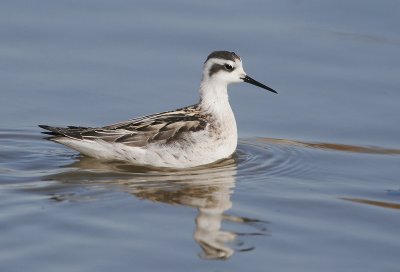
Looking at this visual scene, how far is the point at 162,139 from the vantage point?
1410cm

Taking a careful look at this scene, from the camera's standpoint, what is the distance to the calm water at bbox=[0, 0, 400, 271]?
411 inches

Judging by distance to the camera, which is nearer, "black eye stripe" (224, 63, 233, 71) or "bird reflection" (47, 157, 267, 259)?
"bird reflection" (47, 157, 267, 259)

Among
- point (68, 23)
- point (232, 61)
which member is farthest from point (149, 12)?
point (232, 61)

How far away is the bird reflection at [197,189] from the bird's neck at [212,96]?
0.83 m

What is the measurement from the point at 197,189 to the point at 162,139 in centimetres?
161

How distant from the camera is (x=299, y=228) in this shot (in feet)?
36.3

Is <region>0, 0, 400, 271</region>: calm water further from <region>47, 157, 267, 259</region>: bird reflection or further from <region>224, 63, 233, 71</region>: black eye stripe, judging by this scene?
<region>224, 63, 233, 71</region>: black eye stripe

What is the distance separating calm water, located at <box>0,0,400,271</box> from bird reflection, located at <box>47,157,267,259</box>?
2 centimetres

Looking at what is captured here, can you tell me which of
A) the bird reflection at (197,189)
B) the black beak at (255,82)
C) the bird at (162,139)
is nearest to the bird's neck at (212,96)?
the bird at (162,139)

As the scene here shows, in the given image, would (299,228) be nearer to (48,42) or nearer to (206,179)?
(206,179)

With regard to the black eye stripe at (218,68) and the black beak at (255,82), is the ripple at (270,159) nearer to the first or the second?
the black beak at (255,82)

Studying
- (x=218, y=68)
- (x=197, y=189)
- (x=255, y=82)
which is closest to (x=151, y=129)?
(x=218, y=68)

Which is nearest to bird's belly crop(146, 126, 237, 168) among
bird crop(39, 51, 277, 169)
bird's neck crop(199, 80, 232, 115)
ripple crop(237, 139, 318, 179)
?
bird crop(39, 51, 277, 169)

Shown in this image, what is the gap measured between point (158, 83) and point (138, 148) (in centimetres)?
163
